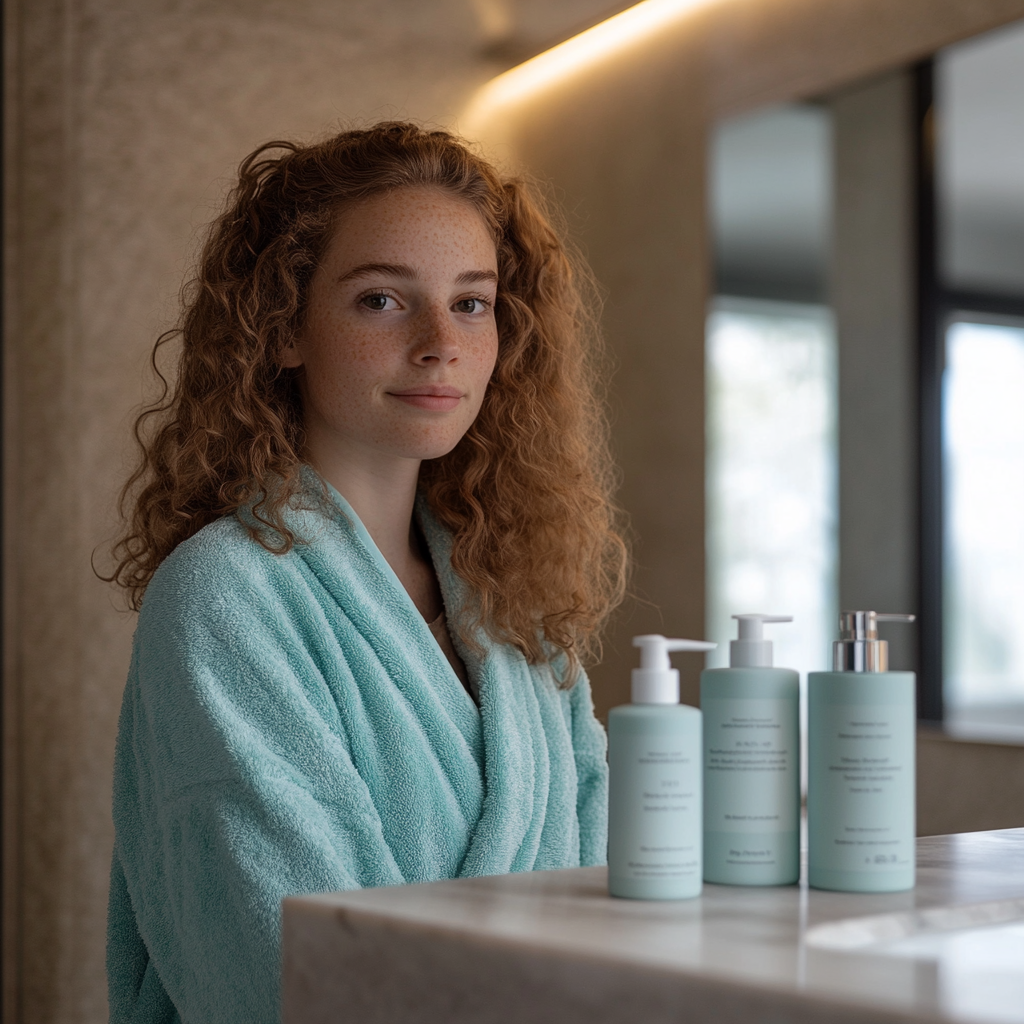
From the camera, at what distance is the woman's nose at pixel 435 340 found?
1.01 metres

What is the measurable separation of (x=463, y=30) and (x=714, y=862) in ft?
6.67

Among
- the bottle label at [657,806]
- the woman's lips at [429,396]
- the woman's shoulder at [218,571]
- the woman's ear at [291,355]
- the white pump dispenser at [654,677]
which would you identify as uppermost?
the woman's ear at [291,355]

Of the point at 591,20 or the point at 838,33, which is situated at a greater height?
the point at 591,20

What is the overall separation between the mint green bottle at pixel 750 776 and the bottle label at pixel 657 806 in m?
0.03

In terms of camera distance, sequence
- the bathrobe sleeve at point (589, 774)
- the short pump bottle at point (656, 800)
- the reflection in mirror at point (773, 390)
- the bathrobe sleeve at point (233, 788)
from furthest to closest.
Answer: the reflection in mirror at point (773, 390)
the bathrobe sleeve at point (589, 774)
the bathrobe sleeve at point (233, 788)
the short pump bottle at point (656, 800)

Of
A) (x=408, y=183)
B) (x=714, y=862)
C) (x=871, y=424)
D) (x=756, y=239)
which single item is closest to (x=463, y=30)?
(x=871, y=424)

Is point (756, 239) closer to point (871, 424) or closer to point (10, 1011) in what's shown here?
Result: point (871, 424)

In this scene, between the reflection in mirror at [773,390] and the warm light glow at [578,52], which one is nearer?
the warm light glow at [578,52]

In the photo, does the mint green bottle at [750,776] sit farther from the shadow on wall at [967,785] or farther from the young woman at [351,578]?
the shadow on wall at [967,785]

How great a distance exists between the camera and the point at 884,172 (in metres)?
2.20

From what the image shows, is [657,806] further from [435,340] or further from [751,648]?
[435,340]

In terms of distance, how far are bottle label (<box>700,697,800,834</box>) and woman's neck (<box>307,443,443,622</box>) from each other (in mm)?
475

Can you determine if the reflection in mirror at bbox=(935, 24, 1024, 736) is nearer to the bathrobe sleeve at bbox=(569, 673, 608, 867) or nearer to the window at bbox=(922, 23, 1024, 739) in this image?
the window at bbox=(922, 23, 1024, 739)

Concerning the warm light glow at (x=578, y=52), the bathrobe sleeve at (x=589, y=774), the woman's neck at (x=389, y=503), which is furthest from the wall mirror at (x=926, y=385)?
the woman's neck at (x=389, y=503)
